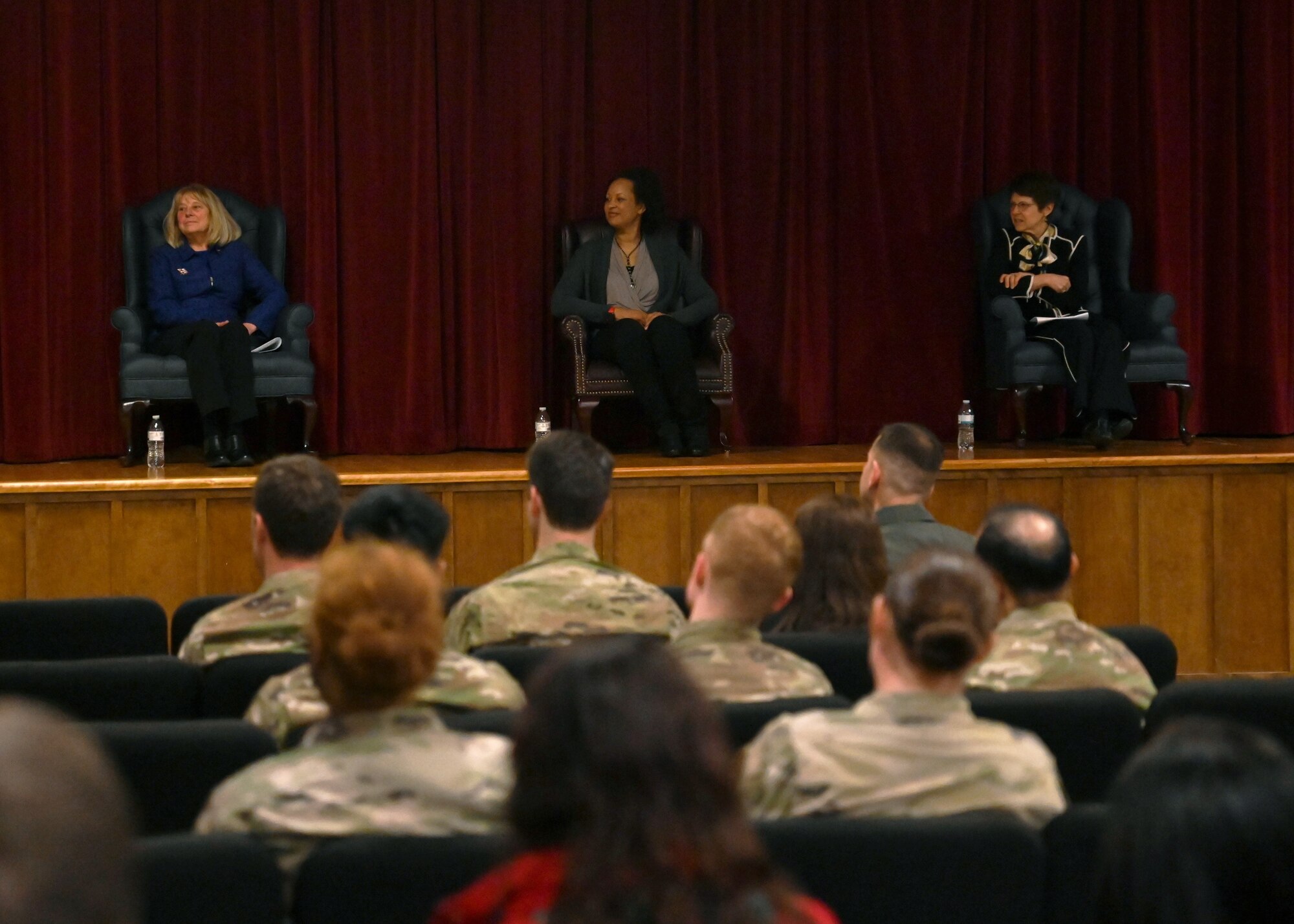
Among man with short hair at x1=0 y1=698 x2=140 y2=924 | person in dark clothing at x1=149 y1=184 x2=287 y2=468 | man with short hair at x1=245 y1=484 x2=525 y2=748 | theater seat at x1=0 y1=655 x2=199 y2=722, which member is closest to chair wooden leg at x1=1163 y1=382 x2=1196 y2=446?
person in dark clothing at x1=149 y1=184 x2=287 y2=468

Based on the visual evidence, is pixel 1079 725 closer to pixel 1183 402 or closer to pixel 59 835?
pixel 59 835

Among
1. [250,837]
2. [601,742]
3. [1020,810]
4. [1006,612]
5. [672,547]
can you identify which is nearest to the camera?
[601,742]

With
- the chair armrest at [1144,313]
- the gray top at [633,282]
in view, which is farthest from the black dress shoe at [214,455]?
the chair armrest at [1144,313]

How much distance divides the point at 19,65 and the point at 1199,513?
15.6 feet

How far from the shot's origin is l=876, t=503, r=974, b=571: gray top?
158 inches

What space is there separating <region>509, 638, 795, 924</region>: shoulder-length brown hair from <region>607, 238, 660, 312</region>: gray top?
18.4ft

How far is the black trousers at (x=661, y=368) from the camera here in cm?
656

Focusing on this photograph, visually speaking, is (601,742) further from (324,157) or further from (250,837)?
(324,157)

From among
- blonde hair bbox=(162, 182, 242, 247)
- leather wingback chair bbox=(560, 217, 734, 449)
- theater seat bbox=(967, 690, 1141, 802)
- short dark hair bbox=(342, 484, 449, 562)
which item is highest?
blonde hair bbox=(162, 182, 242, 247)

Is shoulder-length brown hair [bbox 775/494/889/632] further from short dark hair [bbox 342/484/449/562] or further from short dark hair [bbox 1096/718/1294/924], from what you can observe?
short dark hair [bbox 1096/718/1294/924]

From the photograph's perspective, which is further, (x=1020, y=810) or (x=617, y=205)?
(x=617, y=205)

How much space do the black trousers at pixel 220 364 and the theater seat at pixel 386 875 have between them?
4623 millimetres

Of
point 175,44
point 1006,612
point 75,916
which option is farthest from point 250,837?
point 175,44

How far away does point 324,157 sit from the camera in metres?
7.17
